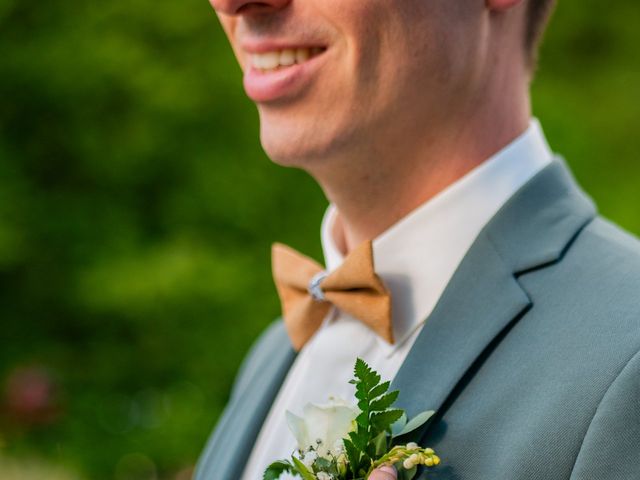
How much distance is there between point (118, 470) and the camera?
559 centimetres

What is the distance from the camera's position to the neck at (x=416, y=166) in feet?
7.39

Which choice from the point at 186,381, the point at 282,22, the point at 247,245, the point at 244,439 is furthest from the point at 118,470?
the point at 282,22

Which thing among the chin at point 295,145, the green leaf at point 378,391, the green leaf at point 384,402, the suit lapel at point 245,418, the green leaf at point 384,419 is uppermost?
the chin at point 295,145

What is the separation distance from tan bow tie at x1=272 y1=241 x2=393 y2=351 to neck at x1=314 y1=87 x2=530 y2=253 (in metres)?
0.12

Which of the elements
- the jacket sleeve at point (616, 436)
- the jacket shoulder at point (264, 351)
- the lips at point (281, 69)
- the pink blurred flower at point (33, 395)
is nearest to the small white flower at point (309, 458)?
the jacket sleeve at point (616, 436)

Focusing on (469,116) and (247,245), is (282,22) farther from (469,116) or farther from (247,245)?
(247,245)

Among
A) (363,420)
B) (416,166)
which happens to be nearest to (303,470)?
(363,420)

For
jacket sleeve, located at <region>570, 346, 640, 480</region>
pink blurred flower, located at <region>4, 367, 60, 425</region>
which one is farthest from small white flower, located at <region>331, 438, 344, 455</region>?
Result: pink blurred flower, located at <region>4, 367, 60, 425</region>

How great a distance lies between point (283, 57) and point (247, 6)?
14 cm

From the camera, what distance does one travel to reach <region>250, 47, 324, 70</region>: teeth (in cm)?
224

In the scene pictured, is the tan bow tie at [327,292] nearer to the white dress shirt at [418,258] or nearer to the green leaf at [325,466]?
the white dress shirt at [418,258]

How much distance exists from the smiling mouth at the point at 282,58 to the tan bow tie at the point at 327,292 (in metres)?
0.42

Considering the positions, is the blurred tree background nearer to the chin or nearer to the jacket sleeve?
the chin

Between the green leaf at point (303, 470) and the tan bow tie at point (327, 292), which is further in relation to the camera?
→ the tan bow tie at point (327, 292)
